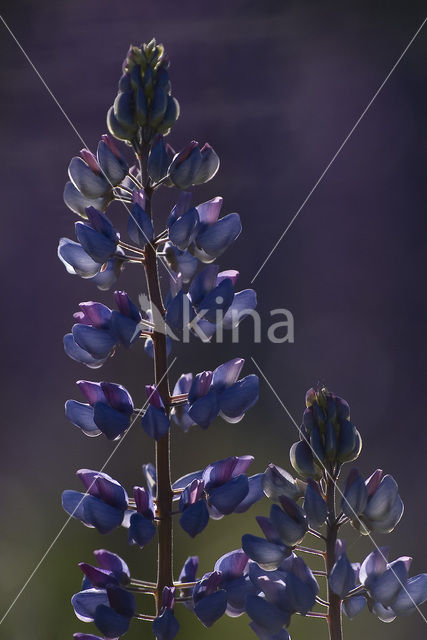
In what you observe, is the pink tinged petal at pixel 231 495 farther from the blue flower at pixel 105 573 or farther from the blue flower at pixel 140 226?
the blue flower at pixel 140 226

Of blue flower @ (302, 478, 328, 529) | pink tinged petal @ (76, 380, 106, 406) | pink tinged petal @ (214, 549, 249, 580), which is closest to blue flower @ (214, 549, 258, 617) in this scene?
pink tinged petal @ (214, 549, 249, 580)

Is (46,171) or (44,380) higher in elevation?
(46,171)

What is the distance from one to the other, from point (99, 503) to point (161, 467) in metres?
0.08

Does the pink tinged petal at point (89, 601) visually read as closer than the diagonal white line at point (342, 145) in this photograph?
Yes

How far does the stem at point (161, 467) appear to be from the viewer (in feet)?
3.09

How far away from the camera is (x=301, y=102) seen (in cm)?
280

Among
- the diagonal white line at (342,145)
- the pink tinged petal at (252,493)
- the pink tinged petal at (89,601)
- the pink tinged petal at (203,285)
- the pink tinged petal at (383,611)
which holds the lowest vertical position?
the pink tinged petal at (383,611)

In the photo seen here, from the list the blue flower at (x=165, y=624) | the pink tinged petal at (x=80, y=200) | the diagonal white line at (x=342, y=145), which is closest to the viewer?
the blue flower at (x=165, y=624)

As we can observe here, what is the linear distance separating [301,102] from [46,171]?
2.60 feet

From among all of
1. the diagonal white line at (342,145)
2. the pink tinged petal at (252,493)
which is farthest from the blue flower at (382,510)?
the diagonal white line at (342,145)

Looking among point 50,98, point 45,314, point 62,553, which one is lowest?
point 62,553

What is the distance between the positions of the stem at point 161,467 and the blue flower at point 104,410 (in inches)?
2.0

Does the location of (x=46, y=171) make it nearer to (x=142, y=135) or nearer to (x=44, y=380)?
(x=44, y=380)

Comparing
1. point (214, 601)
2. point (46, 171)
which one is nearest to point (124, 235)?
point (46, 171)
